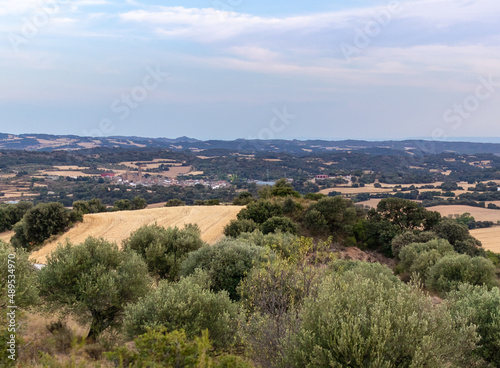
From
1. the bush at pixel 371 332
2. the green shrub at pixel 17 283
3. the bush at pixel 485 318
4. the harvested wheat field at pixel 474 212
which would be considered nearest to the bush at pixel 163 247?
the green shrub at pixel 17 283

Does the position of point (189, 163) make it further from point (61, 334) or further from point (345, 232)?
point (61, 334)

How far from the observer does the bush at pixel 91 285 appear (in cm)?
1381

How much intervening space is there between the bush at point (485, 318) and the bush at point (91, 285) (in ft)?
38.5

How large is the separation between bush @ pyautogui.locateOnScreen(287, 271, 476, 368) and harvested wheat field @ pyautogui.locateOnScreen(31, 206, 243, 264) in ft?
80.7

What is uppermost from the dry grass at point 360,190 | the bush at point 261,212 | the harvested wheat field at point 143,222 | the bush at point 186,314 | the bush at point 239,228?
the bush at point 186,314

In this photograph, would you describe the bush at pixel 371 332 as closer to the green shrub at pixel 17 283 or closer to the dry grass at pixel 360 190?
the green shrub at pixel 17 283

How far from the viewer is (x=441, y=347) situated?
8328mm

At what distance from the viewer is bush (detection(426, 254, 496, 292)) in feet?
75.7

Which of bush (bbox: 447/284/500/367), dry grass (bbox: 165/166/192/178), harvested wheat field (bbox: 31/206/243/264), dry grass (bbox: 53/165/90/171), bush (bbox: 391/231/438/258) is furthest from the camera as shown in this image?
dry grass (bbox: 165/166/192/178)

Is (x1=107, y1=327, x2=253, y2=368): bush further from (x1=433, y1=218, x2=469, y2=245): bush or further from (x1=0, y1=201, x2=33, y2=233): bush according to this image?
(x1=0, y1=201, x2=33, y2=233): bush

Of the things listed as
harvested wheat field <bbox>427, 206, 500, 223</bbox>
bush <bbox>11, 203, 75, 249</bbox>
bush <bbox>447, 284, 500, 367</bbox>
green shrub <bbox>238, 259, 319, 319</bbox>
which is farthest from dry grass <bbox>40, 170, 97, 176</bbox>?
bush <bbox>447, 284, 500, 367</bbox>

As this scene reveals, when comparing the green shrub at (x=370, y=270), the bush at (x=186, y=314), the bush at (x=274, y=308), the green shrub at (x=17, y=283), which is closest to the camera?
the bush at (x=274, y=308)

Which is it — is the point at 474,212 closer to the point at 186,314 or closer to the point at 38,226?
the point at 38,226

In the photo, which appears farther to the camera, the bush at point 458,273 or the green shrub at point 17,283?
the bush at point 458,273
